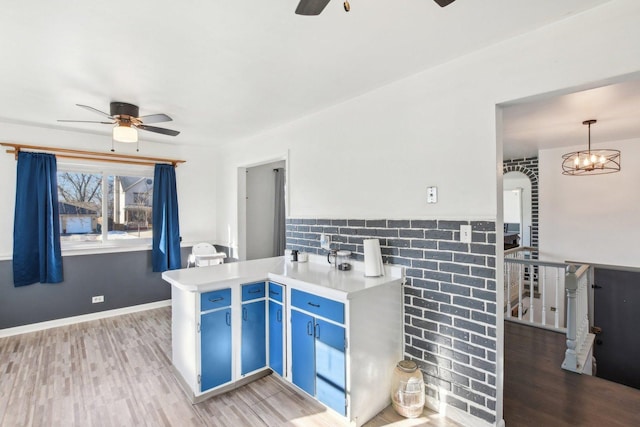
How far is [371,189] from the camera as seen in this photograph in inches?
107

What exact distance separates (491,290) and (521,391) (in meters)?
1.23

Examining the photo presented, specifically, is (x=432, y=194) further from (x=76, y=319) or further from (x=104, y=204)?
(x=76, y=319)

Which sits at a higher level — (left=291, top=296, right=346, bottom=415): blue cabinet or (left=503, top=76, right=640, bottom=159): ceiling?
(left=503, top=76, right=640, bottom=159): ceiling

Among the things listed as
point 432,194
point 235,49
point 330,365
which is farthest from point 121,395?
point 432,194

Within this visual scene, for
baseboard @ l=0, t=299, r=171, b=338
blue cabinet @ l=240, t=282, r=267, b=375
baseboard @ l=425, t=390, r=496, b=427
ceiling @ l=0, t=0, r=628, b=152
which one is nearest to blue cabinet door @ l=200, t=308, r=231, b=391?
blue cabinet @ l=240, t=282, r=267, b=375

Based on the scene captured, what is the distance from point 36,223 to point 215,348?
313 centimetres

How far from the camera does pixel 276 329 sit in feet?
8.66

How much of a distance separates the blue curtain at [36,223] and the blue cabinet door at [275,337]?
3.14 meters

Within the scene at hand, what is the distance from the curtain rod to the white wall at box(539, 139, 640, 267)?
5.93 m

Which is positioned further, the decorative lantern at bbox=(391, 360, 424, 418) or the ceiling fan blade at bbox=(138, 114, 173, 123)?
the ceiling fan blade at bbox=(138, 114, 173, 123)

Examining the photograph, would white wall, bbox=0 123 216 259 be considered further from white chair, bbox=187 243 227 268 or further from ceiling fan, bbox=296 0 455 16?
ceiling fan, bbox=296 0 455 16

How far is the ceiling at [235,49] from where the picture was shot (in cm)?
163

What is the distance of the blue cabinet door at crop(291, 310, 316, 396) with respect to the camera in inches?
91.4

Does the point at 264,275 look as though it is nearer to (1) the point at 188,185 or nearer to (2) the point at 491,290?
(2) the point at 491,290
